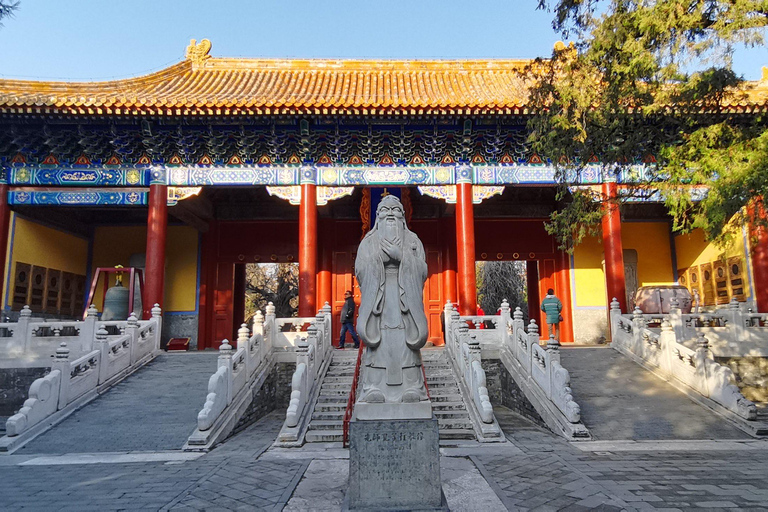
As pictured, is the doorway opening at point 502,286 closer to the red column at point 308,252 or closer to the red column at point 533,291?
the red column at point 533,291

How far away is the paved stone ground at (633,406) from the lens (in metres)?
6.57

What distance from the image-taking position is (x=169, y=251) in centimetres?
1397

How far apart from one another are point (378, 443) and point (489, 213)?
443 inches

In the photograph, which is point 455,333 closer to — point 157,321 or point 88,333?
point 157,321

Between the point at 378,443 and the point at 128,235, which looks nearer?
the point at 378,443

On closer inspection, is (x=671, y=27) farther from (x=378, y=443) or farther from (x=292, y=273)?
(x=292, y=273)

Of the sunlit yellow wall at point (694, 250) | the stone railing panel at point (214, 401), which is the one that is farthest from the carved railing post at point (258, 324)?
the sunlit yellow wall at point (694, 250)

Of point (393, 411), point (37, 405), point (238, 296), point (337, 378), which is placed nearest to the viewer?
point (393, 411)

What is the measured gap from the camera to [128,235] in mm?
14039

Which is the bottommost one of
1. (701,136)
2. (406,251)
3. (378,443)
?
(378,443)

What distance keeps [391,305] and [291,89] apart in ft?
36.5

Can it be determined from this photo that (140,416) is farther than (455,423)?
Yes

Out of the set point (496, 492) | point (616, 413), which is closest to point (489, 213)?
point (616, 413)

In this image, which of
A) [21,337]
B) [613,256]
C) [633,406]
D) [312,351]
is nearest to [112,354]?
[21,337]
